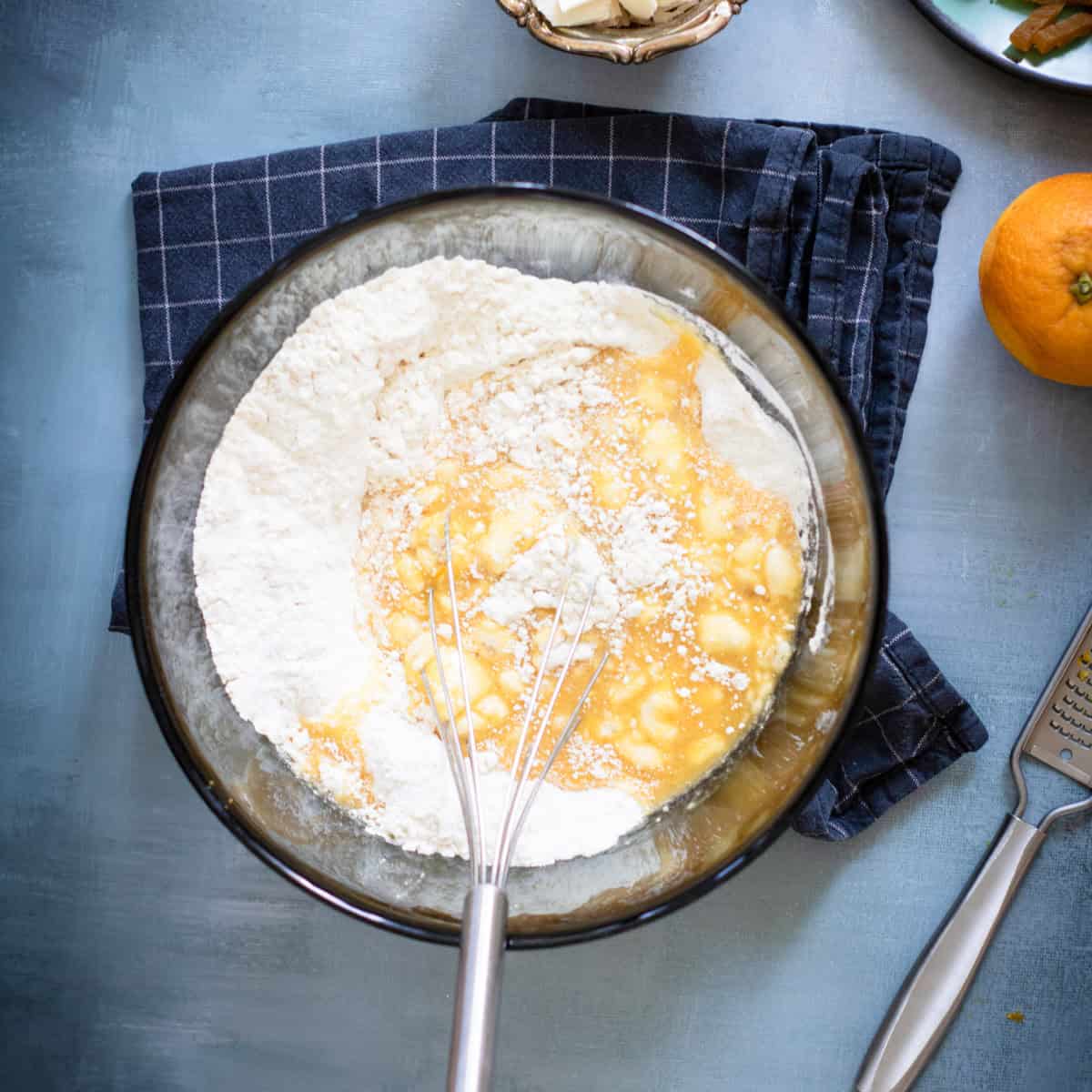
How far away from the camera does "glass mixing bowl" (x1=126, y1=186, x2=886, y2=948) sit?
95 centimetres

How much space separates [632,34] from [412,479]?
19.6 inches

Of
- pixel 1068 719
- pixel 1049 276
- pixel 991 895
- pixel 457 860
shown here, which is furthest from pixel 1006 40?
pixel 457 860

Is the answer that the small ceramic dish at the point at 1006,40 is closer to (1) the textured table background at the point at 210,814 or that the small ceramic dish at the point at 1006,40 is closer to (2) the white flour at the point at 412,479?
(1) the textured table background at the point at 210,814

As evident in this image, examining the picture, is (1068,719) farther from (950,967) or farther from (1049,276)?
(1049,276)

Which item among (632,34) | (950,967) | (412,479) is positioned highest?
(632,34)

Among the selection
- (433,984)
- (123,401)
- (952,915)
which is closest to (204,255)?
(123,401)

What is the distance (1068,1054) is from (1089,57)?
1083 millimetres

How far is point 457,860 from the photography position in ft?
3.49

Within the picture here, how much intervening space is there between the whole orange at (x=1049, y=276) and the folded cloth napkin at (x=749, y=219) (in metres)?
0.10

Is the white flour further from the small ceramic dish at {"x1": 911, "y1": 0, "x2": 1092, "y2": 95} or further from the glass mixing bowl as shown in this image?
the small ceramic dish at {"x1": 911, "y1": 0, "x2": 1092, "y2": 95}

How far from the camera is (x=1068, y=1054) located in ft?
3.85

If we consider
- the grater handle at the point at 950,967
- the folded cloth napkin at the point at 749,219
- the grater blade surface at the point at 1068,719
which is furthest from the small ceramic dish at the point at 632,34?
the grater handle at the point at 950,967

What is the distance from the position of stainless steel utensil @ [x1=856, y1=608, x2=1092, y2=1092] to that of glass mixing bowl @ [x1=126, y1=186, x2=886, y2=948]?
297mm

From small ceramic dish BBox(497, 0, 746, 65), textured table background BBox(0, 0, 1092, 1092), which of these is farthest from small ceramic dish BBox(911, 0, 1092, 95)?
small ceramic dish BBox(497, 0, 746, 65)
